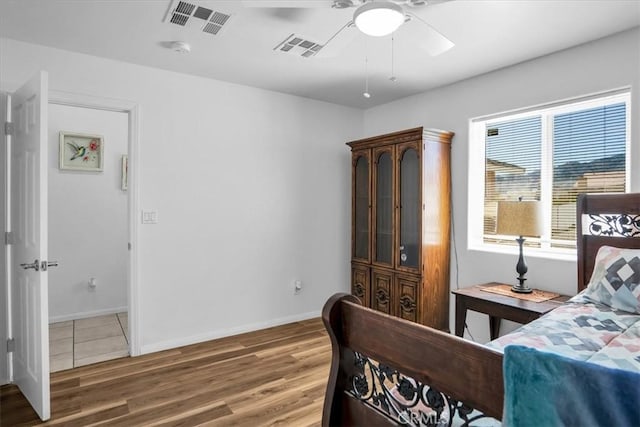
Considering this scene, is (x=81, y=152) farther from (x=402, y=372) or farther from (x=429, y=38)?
(x=402, y=372)

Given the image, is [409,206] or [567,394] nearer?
[567,394]

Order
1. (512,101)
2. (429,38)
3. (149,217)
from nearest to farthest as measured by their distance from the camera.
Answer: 1. (429,38)
2. (512,101)
3. (149,217)

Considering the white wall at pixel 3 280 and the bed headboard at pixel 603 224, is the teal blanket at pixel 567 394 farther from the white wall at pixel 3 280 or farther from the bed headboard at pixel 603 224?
the white wall at pixel 3 280

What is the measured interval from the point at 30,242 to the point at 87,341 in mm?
1575

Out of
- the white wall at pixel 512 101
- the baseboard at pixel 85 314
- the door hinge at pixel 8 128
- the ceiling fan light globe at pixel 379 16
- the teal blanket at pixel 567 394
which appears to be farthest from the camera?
the baseboard at pixel 85 314

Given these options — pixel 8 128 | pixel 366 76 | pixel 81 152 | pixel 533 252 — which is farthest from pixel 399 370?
pixel 81 152

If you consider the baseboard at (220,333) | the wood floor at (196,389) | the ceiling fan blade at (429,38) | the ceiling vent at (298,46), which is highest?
the ceiling vent at (298,46)

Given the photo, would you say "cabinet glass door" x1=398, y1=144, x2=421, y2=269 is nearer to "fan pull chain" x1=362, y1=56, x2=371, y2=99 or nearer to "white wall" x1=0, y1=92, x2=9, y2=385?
"fan pull chain" x1=362, y1=56, x2=371, y2=99

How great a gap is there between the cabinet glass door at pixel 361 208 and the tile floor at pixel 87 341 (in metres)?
2.49

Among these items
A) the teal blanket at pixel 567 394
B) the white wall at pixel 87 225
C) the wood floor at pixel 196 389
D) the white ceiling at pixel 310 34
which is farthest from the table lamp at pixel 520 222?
the white wall at pixel 87 225

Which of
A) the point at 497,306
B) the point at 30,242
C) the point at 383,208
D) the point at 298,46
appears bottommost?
the point at 497,306

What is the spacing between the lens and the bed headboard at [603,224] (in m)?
2.35

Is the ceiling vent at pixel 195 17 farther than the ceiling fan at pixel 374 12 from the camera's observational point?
Yes

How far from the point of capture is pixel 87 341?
3494 millimetres
